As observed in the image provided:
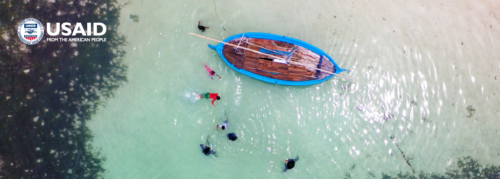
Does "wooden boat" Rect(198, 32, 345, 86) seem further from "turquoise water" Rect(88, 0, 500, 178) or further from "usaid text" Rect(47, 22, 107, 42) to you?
"usaid text" Rect(47, 22, 107, 42)

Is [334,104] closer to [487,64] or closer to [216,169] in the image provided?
[216,169]

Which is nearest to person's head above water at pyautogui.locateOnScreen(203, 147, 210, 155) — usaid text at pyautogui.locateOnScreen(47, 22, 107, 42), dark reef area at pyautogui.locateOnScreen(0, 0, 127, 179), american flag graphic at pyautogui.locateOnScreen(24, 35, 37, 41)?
dark reef area at pyautogui.locateOnScreen(0, 0, 127, 179)

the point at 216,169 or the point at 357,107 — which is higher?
the point at 357,107

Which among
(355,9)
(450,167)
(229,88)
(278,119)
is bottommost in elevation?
(450,167)

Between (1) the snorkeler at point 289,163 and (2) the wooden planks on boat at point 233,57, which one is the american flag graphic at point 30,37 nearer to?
(2) the wooden planks on boat at point 233,57

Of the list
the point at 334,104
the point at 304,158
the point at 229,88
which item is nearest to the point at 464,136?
the point at 334,104

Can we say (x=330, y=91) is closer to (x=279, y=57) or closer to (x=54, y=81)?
(x=279, y=57)
